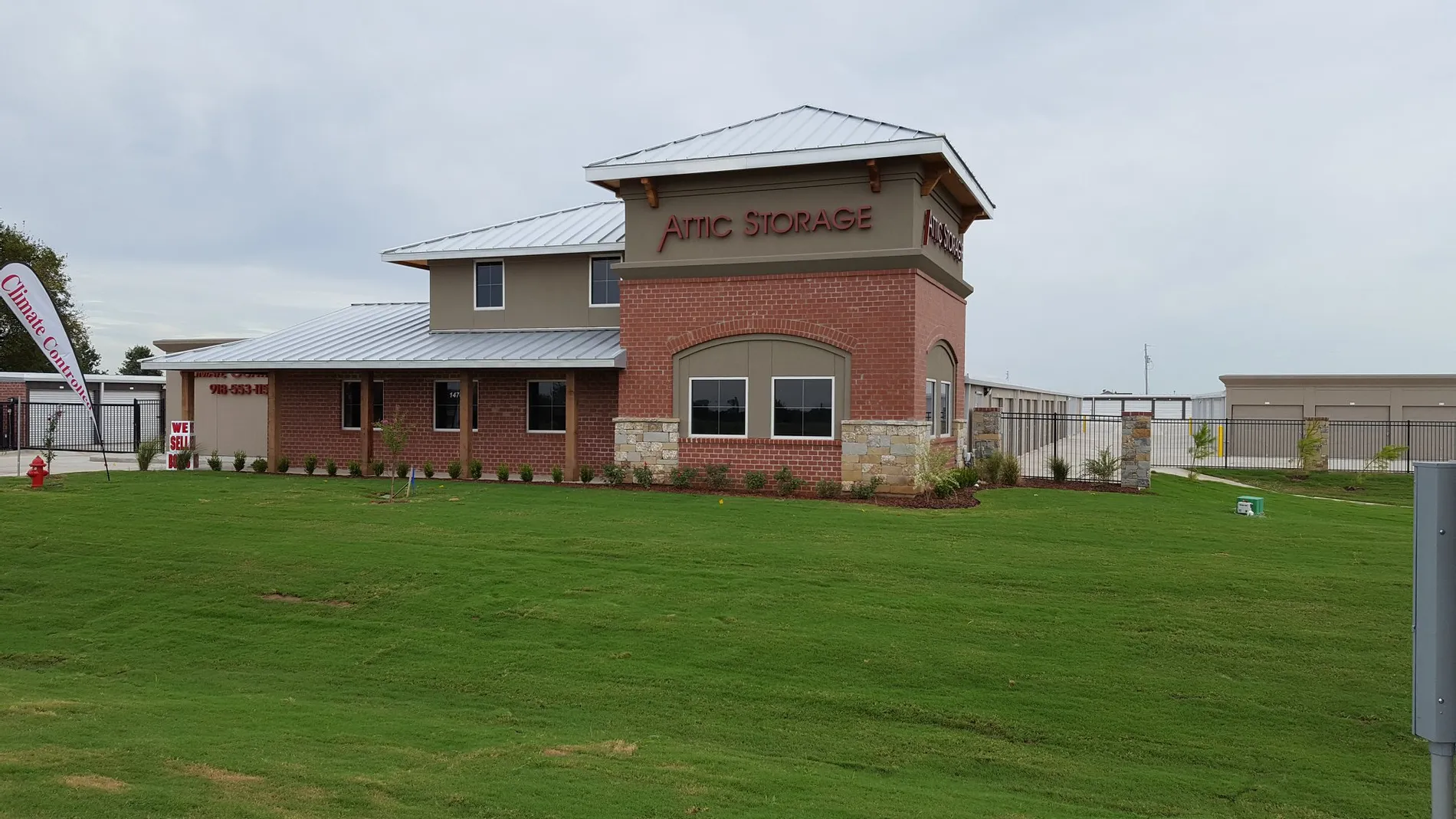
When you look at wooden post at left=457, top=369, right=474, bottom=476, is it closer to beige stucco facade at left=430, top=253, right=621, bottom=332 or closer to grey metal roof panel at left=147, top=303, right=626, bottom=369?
grey metal roof panel at left=147, top=303, right=626, bottom=369

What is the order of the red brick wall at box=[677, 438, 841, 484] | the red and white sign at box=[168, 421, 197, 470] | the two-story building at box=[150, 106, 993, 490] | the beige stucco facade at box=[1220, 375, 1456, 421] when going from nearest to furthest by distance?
the two-story building at box=[150, 106, 993, 490] < the red brick wall at box=[677, 438, 841, 484] < the red and white sign at box=[168, 421, 197, 470] < the beige stucco facade at box=[1220, 375, 1456, 421]

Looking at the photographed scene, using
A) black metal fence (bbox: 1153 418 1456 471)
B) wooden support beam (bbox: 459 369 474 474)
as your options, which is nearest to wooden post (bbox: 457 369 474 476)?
wooden support beam (bbox: 459 369 474 474)

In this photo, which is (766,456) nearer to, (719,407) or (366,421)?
(719,407)

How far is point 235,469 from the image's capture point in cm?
2433

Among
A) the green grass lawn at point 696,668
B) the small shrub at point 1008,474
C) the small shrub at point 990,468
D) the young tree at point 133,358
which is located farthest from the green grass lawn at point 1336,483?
the young tree at point 133,358

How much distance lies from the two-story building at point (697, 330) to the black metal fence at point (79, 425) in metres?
13.6

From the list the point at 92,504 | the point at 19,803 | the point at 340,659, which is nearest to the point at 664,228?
the point at 92,504

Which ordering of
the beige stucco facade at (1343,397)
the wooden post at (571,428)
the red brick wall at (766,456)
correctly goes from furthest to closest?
the beige stucco facade at (1343,397), the wooden post at (571,428), the red brick wall at (766,456)

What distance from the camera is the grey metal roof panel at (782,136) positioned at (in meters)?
19.9

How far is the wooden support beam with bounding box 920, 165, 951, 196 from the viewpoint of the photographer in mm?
19844

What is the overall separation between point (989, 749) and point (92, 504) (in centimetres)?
1627

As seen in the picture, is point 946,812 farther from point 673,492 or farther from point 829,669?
point 673,492

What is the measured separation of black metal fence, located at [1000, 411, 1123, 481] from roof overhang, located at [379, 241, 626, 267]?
1099cm

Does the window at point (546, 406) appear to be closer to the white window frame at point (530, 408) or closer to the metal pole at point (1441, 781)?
the white window frame at point (530, 408)
